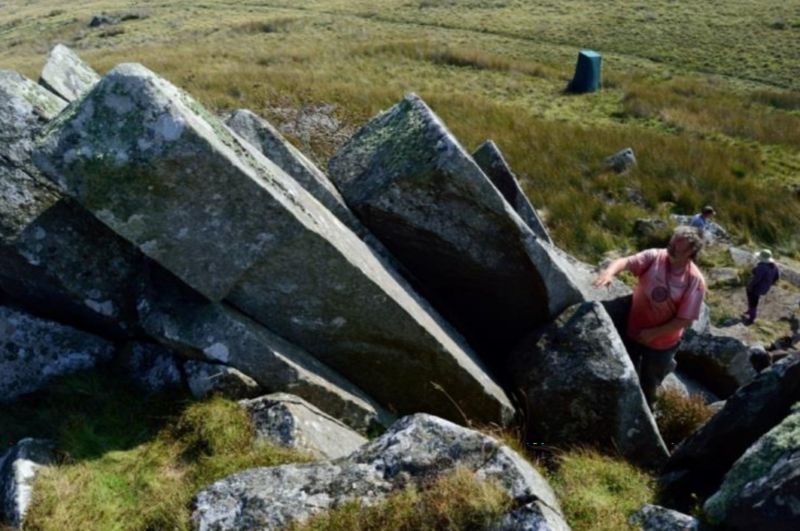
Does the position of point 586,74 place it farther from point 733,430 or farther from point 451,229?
point 733,430

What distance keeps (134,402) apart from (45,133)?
2.26 meters

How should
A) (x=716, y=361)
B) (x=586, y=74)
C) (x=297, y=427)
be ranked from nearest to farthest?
1. (x=297, y=427)
2. (x=716, y=361)
3. (x=586, y=74)

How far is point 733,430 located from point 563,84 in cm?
2854

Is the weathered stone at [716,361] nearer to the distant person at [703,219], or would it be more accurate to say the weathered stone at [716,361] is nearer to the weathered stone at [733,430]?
the weathered stone at [733,430]

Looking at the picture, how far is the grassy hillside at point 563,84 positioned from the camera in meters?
18.5

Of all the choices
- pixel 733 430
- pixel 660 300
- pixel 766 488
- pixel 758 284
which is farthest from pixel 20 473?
pixel 758 284

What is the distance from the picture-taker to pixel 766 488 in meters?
4.33

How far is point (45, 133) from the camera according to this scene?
583 centimetres

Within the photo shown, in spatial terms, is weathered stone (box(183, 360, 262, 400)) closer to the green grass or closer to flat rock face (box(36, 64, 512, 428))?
the green grass

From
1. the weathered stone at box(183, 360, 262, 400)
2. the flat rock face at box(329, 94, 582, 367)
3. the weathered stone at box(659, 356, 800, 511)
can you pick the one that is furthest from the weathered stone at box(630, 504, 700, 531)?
the weathered stone at box(183, 360, 262, 400)

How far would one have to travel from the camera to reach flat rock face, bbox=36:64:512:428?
225 inches

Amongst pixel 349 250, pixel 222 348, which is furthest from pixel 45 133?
pixel 349 250

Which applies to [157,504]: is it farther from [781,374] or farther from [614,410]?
[781,374]

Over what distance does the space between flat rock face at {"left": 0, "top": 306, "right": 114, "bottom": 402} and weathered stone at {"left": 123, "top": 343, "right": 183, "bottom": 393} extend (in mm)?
270
